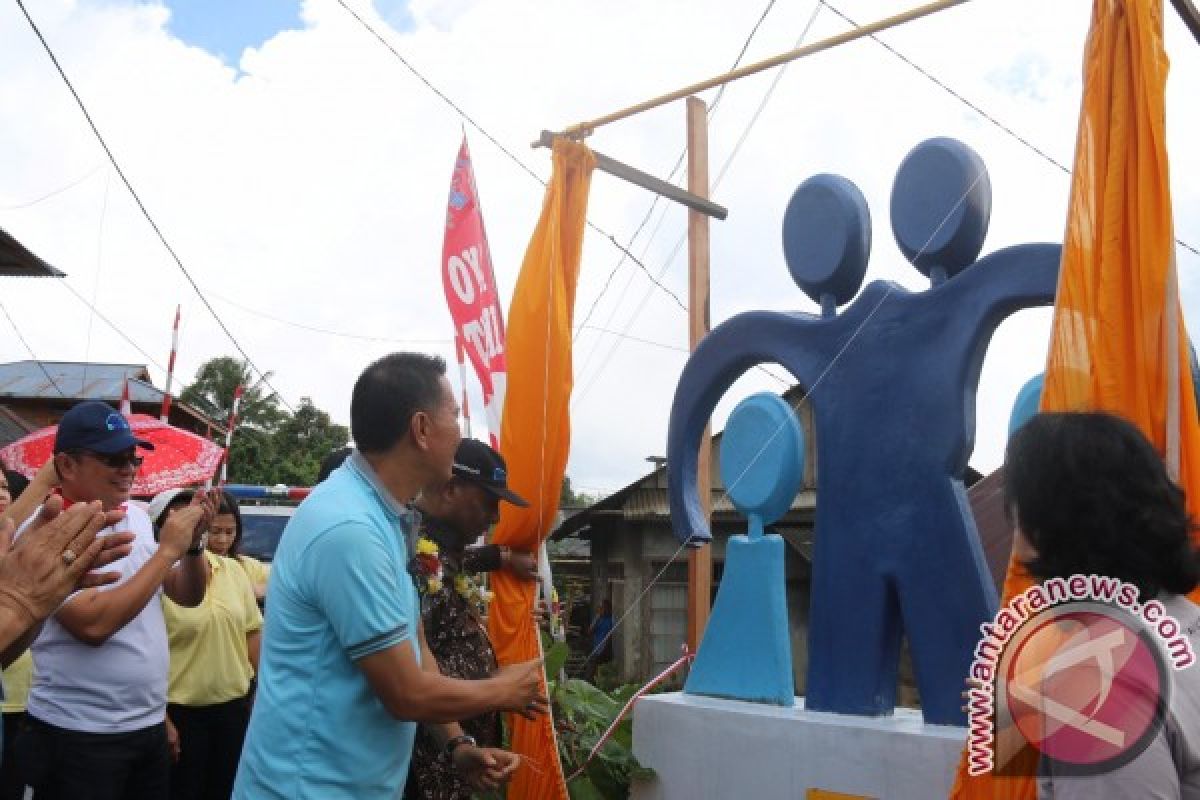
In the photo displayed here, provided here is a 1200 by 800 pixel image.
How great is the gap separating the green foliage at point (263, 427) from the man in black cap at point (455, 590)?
2624 centimetres

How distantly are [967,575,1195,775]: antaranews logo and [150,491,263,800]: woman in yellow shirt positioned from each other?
10.9 ft

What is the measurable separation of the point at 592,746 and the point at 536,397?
1.59m

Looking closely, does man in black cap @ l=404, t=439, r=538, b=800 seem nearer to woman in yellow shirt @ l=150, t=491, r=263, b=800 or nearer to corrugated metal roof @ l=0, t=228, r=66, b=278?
woman in yellow shirt @ l=150, t=491, r=263, b=800

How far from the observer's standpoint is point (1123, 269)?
9.69 feet

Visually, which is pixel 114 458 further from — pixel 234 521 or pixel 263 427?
pixel 263 427

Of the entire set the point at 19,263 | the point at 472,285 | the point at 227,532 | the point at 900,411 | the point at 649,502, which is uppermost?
the point at 19,263

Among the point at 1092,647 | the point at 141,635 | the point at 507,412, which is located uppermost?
the point at 507,412

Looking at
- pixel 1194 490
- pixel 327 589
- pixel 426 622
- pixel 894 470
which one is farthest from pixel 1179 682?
pixel 894 470

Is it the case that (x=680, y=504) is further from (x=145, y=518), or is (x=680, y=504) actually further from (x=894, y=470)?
(x=145, y=518)

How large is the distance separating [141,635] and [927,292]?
290 centimetres

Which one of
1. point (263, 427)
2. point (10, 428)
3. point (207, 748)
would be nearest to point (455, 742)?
point (207, 748)

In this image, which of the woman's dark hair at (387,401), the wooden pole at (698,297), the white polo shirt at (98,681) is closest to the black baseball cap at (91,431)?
the white polo shirt at (98,681)

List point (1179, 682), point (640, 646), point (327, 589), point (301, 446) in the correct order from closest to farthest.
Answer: point (1179, 682) → point (327, 589) → point (640, 646) → point (301, 446)

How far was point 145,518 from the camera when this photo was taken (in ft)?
11.9
